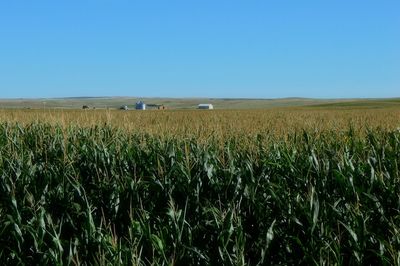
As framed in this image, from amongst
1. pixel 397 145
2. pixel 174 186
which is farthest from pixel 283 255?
pixel 397 145

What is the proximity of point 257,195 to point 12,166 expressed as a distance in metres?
3.23

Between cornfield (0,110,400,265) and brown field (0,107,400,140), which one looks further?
brown field (0,107,400,140)

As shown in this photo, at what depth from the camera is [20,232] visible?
518 centimetres

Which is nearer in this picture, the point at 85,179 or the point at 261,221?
the point at 261,221

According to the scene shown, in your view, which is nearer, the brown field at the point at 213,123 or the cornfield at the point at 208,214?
the cornfield at the point at 208,214

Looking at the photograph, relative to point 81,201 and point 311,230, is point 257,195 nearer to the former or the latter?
point 311,230

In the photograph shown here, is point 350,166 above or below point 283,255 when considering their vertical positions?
above

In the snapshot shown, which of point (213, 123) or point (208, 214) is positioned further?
point (213, 123)

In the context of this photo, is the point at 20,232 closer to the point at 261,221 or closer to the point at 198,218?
the point at 198,218

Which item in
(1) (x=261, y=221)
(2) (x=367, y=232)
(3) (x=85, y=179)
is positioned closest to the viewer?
(2) (x=367, y=232)

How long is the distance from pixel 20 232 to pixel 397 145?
6477 millimetres

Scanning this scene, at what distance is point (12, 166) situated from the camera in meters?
7.11

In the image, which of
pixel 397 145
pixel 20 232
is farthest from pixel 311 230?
pixel 397 145

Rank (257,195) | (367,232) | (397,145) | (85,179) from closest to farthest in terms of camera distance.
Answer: (367,232)
(257,195)
(85,179)
(397,145)
